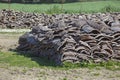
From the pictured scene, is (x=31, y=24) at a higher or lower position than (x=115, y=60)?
lower

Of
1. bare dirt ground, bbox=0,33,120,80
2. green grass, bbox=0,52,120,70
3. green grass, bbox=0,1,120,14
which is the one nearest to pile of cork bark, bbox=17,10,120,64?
green grass, bbox=0,52,120,70

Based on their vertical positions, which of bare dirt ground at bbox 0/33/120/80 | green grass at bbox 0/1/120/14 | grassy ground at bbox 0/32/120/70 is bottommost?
green grass at bbox 0/1/120/14

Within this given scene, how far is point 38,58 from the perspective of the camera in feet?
58.5

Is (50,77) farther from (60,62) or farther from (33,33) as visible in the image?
(33,33)

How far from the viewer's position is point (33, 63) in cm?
1628

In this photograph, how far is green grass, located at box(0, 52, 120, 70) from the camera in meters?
15.1

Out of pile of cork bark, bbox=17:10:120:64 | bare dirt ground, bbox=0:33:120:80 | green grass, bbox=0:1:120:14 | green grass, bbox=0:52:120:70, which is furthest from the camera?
green grass, bbox=0:1:120:14

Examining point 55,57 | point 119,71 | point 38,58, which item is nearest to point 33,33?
point 38,58

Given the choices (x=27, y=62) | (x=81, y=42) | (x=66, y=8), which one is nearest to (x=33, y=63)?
(x=27, y=62)

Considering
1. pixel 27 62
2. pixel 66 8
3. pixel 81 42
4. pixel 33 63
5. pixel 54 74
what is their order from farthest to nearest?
pixel 66 8 < pixel 27 62 < pixel 33 63 < pixel 81 42 < pixel 54 74

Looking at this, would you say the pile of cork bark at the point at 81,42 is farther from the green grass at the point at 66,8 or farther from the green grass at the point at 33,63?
the green grass at the point at 66,8

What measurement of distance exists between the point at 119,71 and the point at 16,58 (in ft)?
15.9

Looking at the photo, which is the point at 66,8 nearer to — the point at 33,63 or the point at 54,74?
the point at 33,63

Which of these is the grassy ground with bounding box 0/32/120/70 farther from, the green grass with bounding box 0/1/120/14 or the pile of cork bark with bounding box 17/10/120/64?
the green grass with bounding box 0/1/120/14
